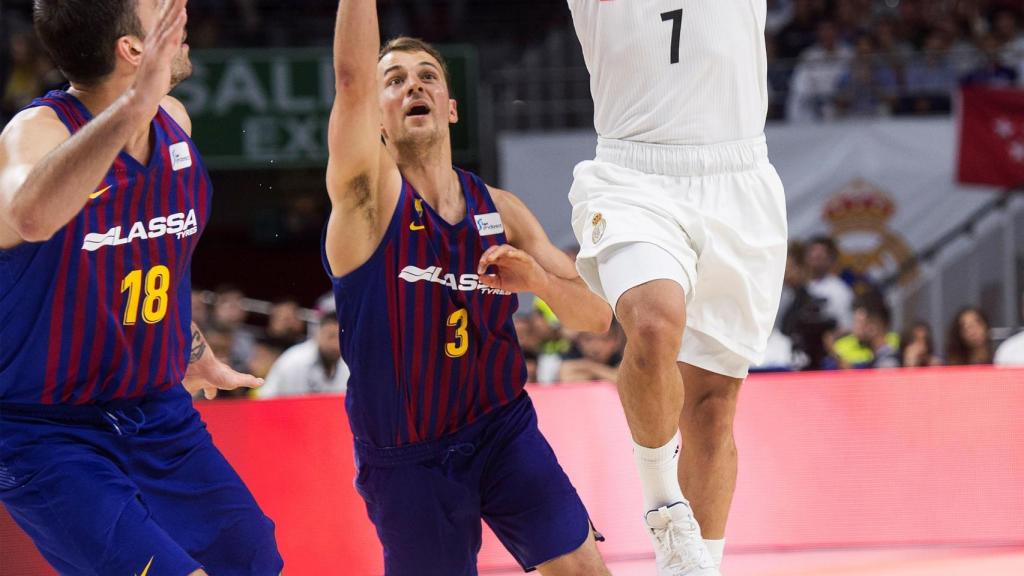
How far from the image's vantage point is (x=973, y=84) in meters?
11.6

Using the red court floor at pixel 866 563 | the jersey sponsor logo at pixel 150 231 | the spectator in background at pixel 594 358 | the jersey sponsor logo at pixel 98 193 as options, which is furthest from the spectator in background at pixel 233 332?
the jersey sponsor logo at pixel 98 193

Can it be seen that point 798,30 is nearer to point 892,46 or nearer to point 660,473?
point 892,46

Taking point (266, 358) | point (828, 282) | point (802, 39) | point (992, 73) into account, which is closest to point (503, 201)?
point (266, 358)

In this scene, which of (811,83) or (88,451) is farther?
(811,83)

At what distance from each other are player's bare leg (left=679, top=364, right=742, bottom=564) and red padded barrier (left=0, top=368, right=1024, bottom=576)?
1959mm


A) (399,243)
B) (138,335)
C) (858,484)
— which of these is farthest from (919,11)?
(138,335)

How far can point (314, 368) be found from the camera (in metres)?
8.34

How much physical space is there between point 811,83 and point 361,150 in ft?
29.2

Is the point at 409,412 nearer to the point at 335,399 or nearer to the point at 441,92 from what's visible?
the point at 441,92

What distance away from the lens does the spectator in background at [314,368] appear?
27.0ft

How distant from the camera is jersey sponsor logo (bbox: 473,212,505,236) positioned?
431cm

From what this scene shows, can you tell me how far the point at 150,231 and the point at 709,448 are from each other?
6.25 feet

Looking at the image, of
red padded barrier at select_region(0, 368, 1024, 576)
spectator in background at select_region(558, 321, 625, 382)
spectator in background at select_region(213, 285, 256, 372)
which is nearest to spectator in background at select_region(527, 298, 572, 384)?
spectator in background at select_region(558, 321, 625, 382)

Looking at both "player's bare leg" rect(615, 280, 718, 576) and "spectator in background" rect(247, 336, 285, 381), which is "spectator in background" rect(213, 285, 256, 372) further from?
"player's bare leg" rect(615, 280, 718, 576)
